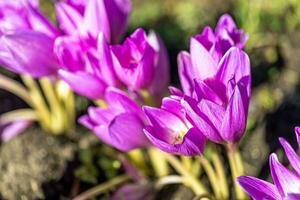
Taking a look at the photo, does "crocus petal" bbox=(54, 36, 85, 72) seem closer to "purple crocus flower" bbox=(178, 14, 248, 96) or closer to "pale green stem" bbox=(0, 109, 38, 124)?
"purple crocus flower" bbox=(178, 14, 248, 96)

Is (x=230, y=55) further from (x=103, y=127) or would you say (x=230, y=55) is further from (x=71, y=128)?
(x=71, y=128)

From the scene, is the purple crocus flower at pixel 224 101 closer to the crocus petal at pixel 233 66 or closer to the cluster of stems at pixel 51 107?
the crocus petal at pixel 233 66

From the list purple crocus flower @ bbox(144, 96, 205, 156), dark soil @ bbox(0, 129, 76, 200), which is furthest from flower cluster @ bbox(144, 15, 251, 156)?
dark soil @ bbox(0, 129, 76, 200)

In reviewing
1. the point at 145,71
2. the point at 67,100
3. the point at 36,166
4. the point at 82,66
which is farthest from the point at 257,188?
the point at 67,100

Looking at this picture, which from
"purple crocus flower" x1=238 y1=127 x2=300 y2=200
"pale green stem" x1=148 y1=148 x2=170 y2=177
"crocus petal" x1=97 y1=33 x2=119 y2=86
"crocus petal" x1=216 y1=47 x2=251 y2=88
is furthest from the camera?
"pale green stem" x1=148 y1=148 x2=170 y2=177

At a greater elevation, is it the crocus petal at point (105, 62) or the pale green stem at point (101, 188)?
the crocus petal at point (105, 62)

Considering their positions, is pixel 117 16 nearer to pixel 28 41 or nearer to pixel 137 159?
pixel 28 41

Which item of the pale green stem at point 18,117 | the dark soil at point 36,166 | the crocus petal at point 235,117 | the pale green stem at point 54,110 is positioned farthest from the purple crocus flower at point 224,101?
the pale green stem at point 18,117

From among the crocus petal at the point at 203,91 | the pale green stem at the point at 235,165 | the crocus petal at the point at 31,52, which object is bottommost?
the pale green stem at the point at 235,165
